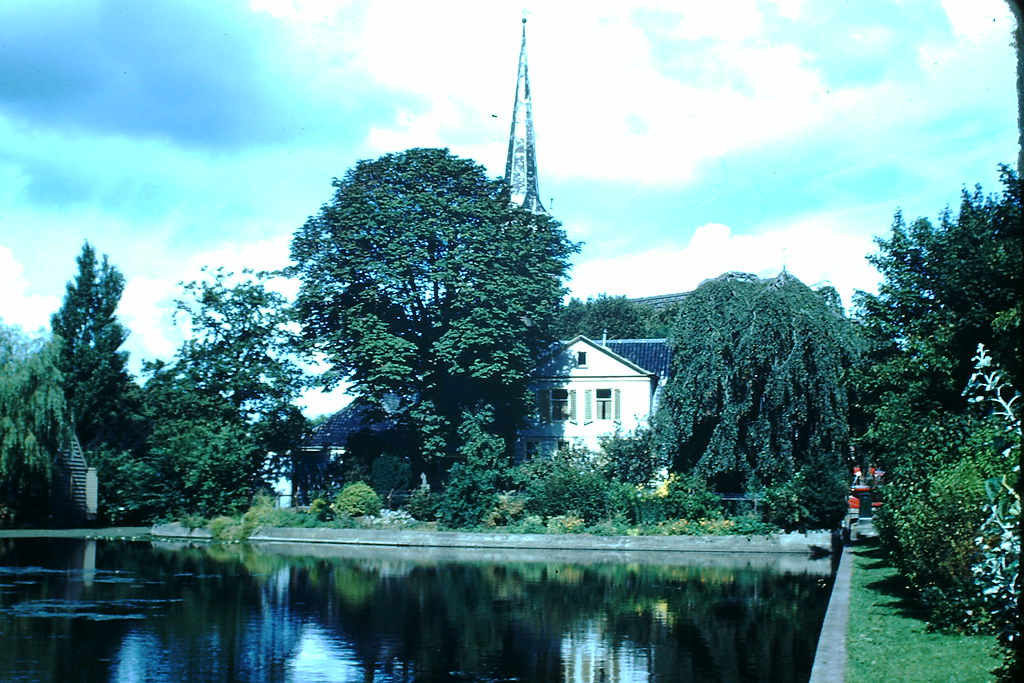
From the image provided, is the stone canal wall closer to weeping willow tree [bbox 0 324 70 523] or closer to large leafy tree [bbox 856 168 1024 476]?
large leafy tree [bbox 856 168 1024 476]

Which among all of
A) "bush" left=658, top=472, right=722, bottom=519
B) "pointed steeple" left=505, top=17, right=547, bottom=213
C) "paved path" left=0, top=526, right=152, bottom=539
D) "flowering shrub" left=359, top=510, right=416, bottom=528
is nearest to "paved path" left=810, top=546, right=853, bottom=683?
"bush" left=658, top=472, right=722, bottom=519

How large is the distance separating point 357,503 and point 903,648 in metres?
30.5

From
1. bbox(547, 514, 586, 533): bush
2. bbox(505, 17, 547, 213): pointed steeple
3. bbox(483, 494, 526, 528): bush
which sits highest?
bbox(505, 17, 547, 213): pointed steeple

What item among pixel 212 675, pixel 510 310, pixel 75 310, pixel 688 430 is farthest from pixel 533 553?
pixel 75 310

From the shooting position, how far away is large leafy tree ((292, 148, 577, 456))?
47.2 m

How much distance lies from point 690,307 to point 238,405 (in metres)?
20.9

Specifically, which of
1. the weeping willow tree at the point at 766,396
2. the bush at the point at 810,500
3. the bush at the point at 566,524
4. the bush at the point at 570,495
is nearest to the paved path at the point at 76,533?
the bush at the point at 570,495

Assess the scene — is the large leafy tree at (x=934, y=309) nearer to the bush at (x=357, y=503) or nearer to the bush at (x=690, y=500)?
the bush at (x=690, y=500)

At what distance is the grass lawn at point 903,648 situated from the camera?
40.9ft

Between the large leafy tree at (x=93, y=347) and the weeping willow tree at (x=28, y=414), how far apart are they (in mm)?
6046

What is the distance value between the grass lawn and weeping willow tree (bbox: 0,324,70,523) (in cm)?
3420

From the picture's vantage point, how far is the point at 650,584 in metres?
26.3

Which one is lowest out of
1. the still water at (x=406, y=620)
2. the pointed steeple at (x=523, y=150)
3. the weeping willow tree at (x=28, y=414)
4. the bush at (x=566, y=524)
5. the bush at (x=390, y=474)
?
the still water at (x=406, y=620)

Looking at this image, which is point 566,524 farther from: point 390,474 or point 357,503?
point 390,474
